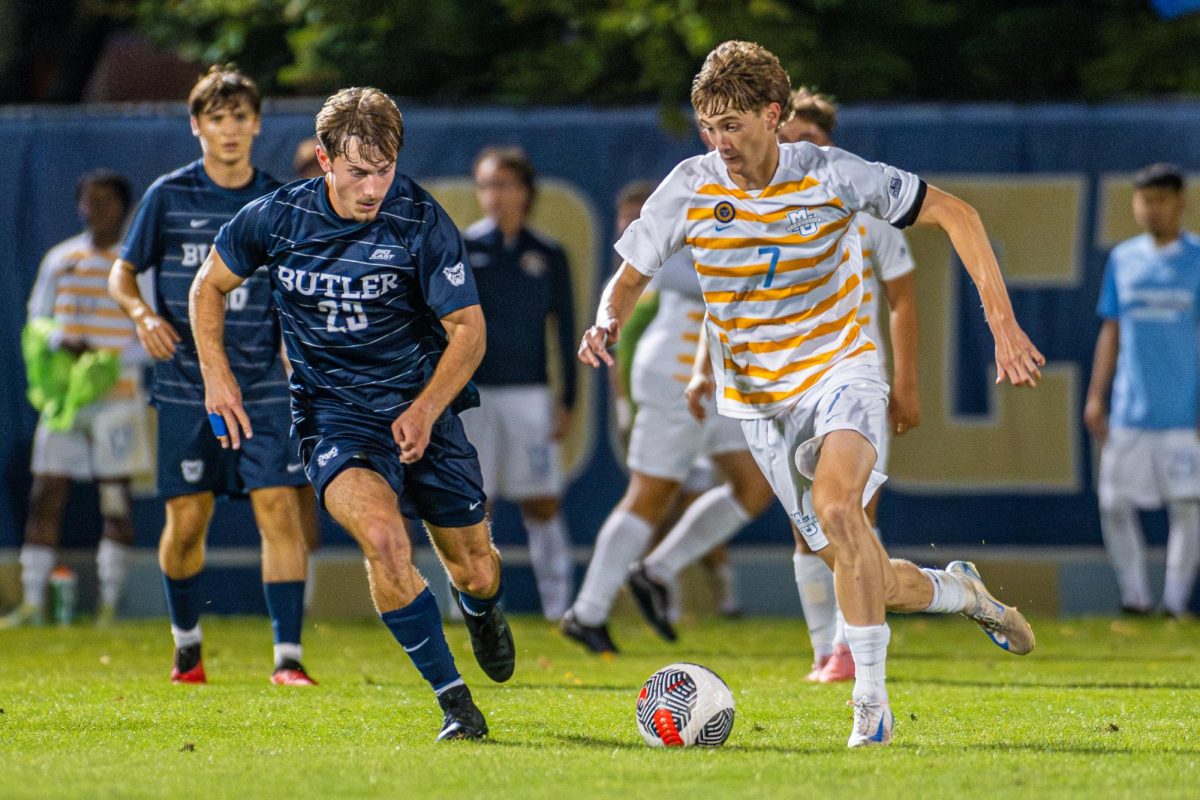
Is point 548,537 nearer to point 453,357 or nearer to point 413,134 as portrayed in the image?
point 413,134

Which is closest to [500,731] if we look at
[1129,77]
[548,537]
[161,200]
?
[161,200]

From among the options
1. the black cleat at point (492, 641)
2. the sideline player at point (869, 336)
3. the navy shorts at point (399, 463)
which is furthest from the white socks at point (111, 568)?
the navy shorts at point (399, 463)

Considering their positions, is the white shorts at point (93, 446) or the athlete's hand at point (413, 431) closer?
the athlete's hand at point (413, 431)

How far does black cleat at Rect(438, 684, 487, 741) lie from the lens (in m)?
6.60

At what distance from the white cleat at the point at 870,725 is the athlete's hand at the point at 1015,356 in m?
1.13

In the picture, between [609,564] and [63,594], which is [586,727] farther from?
[63,594]

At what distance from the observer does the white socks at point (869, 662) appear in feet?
20.9

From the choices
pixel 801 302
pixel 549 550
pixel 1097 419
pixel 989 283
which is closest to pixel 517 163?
pixel 549 550

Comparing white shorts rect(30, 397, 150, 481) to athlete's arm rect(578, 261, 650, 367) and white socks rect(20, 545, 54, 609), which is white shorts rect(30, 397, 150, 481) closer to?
white socks rect(20, 545, 54, 609)

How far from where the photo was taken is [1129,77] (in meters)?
13.0

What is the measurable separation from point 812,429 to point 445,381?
1292 mm

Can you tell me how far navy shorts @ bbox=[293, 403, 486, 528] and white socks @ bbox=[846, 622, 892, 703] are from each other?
1577mm

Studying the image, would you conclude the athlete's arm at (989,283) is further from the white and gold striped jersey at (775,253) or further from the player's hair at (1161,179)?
the player's hair at (1161,179)

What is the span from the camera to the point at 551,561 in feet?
40.5
